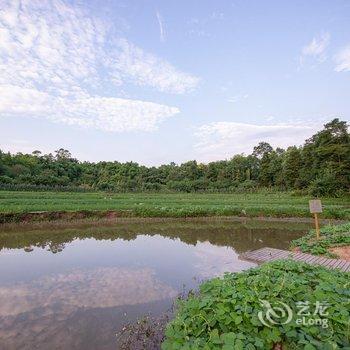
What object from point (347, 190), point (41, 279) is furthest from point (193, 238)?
point (347, 190)

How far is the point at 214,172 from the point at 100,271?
53.7 metres

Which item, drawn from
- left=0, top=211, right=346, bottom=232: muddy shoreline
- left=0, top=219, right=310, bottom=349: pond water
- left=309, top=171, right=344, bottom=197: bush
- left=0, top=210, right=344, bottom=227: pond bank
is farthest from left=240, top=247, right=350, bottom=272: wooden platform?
left=309, top=171, right=344, bottom=197: bush

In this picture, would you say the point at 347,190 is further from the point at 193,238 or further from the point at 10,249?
the point at 10,249

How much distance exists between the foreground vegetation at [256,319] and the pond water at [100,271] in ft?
5.24

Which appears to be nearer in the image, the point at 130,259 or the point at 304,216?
the point at 130,259

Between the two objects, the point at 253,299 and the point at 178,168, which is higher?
the point at 178,168

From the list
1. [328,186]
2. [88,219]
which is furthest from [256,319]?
[328,186]

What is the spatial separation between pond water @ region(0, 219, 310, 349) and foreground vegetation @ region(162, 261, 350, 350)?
160 cm

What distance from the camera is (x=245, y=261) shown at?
998 centimetres

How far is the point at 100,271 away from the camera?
9.13 meters

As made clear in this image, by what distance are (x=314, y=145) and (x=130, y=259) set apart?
137ft

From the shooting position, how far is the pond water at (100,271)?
538cm

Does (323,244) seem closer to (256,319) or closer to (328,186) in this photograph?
(256,319)

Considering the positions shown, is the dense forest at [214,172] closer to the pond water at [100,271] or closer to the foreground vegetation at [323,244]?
the pond water at [100,271]
